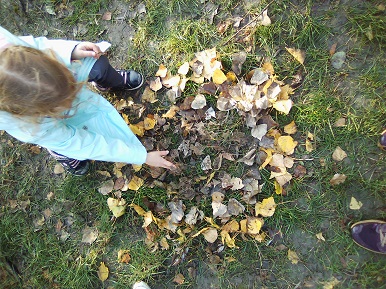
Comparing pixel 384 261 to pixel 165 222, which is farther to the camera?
pixel 165 222

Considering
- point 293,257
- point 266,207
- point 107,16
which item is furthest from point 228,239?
point 107,16

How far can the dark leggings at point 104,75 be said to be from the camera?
6.52 ft

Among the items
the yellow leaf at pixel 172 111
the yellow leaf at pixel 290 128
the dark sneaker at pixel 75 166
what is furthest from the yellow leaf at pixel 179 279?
the yellow leaf at pixel 290 128

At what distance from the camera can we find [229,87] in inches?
84.4

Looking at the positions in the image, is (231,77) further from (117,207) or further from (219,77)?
(117,207)

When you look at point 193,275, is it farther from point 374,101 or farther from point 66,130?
point 374,101

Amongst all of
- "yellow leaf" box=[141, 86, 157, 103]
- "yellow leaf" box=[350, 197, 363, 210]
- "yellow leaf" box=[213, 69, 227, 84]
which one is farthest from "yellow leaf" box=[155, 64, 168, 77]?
"yellow leaf" box=[350, 197, 363, 210]

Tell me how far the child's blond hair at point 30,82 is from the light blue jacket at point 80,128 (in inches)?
3.5

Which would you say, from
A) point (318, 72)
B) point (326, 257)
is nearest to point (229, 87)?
point (318, 72)

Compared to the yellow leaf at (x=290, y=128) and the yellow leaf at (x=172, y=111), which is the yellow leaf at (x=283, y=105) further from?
the yellow leaf at (x=172, y=111)

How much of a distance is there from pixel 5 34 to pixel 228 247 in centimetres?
164

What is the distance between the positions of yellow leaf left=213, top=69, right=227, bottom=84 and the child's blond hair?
3.03ft

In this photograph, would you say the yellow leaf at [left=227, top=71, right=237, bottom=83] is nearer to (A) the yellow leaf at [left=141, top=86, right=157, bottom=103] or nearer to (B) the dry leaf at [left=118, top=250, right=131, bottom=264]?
(A) the yellow leaf at [left=141, top=86, right=157, bottom=103]

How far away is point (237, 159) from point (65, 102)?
3.54 ft
